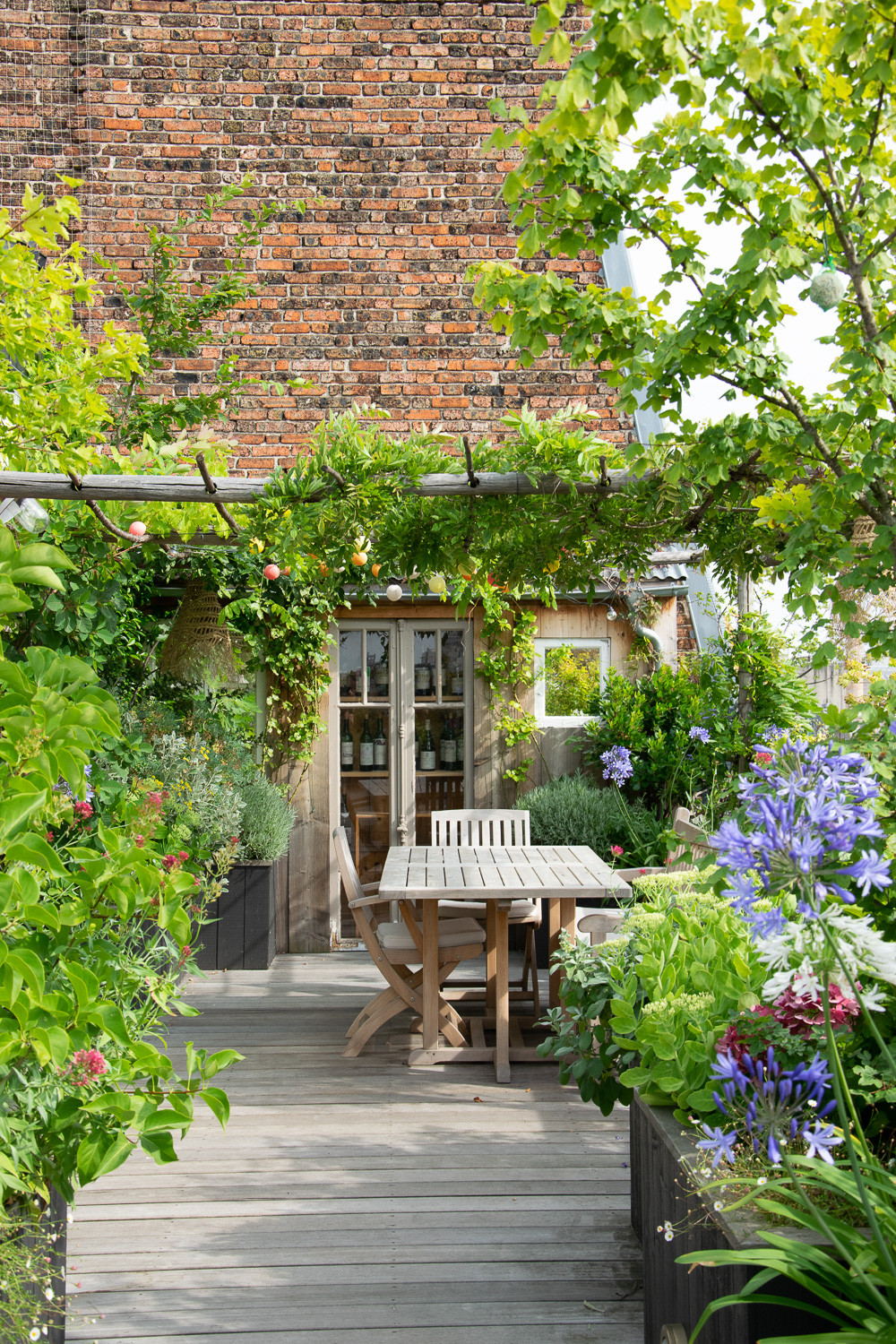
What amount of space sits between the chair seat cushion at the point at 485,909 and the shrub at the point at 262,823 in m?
1.36

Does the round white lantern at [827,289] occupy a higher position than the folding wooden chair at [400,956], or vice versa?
the round white lantern at [827,289]

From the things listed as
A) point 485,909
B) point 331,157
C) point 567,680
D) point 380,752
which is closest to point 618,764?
point 567,680

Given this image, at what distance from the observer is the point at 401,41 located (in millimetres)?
7203

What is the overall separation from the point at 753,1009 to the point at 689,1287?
20.3 inches

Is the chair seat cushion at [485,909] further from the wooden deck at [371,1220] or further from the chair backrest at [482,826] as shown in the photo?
the wooden deck at [371,1220]

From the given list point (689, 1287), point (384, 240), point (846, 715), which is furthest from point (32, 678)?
point (384, 240)

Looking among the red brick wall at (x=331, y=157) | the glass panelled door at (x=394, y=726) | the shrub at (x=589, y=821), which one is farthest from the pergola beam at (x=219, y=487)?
the red brick wall at (x=331, y=157)

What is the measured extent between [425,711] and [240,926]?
1.87 m

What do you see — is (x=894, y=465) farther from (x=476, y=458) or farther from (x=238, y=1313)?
(x=238, y=1313)

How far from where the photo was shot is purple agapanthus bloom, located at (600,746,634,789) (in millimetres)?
5953

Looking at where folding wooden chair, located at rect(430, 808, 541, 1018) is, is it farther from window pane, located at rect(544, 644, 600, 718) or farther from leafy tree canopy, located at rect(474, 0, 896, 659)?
leafy tree canopy, located at rect(474, 0, 896, 659)

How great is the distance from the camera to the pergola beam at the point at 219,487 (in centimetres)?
382

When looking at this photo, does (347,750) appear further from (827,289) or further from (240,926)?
(827,289)

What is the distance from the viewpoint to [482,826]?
243 inches
